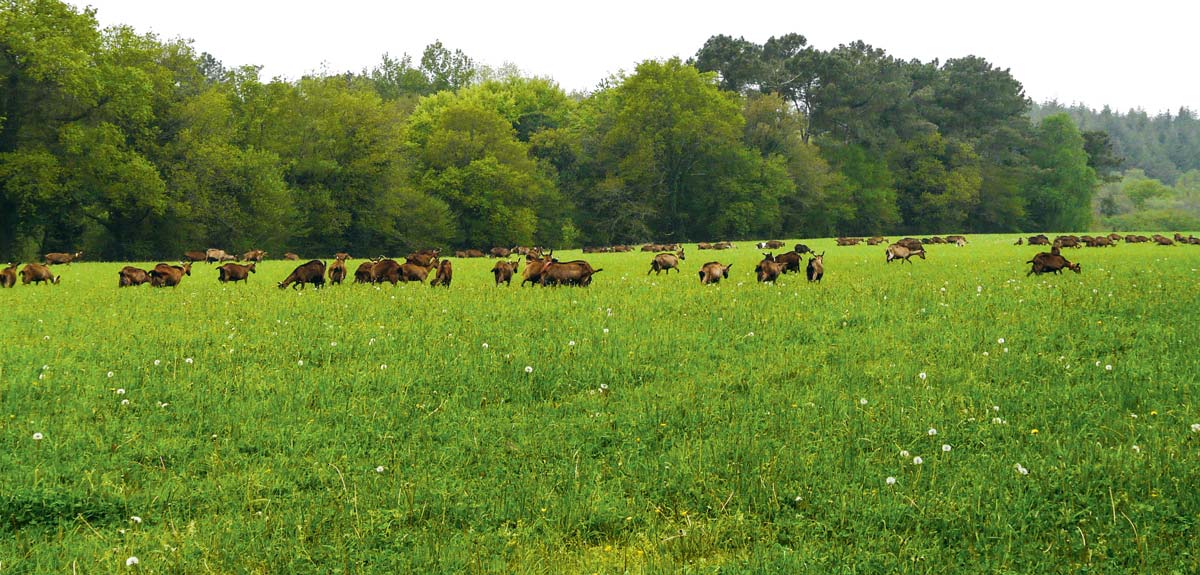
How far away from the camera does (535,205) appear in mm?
77188

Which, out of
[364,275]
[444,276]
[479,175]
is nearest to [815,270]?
[444,276]

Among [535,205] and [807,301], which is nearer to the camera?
[807,301]

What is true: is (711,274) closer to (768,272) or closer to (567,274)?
(768,272)

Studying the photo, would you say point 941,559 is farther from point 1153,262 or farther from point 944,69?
point 944,69

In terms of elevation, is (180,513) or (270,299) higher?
(270,299)

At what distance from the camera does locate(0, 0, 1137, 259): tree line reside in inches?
1935

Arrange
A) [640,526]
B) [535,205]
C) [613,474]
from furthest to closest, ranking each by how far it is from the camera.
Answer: [535,205]
[613,474]
[640,526]

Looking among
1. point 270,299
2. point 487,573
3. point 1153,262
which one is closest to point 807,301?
point 487,573

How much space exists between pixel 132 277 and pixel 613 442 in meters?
20.6

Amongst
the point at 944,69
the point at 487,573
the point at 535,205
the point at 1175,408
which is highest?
the point at 944,69

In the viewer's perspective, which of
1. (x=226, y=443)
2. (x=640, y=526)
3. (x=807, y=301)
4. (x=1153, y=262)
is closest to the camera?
(x=640, y=526)

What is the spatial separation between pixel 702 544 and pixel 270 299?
14.5 metres

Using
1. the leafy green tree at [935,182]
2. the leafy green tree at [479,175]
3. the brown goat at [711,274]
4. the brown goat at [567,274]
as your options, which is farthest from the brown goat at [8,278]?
the leafy green tree at [935,182]

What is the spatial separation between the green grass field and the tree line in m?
45.9
